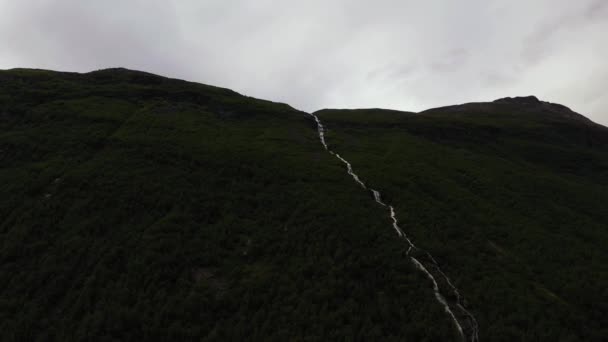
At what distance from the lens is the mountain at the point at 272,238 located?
48.5ft

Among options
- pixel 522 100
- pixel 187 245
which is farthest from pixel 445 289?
pixel 522 100

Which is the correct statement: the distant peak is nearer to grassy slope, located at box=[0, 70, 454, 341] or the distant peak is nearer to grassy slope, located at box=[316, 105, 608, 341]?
grassy slope, located at box=[316, 105, 608, 341]

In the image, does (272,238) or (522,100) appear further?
(522,100)

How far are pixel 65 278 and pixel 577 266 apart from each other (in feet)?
111

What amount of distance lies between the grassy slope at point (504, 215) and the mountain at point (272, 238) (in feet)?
0.58

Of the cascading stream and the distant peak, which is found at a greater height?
the distant peak

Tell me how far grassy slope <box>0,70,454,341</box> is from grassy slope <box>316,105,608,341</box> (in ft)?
12.6

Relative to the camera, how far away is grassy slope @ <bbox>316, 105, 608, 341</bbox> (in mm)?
16234

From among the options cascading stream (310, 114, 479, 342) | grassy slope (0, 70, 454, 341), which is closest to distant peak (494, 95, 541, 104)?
grassy slope (0, 70, 454, 341)

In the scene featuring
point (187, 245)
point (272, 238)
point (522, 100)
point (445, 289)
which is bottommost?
point (445, 289)

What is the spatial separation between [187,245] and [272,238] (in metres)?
5.92

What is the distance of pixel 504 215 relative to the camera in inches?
1179

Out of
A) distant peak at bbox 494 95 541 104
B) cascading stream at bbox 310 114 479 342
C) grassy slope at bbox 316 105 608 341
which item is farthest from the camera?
distant peak at bbox 494 95 541 104

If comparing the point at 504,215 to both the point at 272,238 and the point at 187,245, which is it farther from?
the point at 187,245
